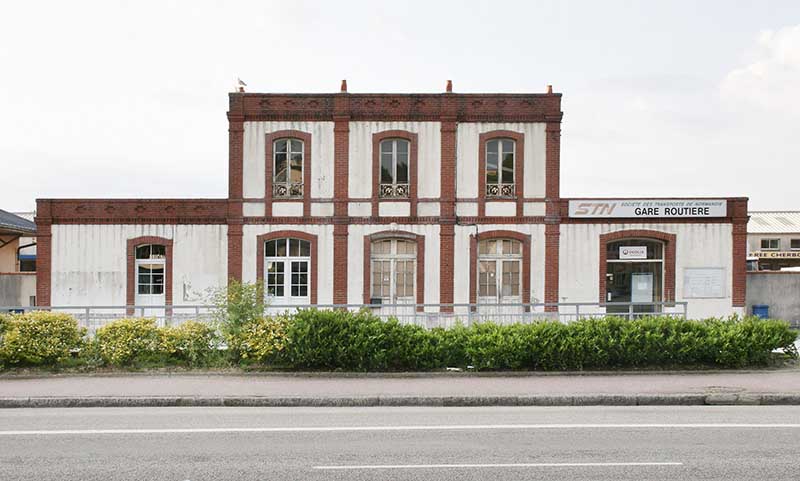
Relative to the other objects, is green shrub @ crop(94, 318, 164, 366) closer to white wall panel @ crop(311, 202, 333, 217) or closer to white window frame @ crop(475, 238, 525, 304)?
white wall panel @ crop(311, 202, 333, 217)

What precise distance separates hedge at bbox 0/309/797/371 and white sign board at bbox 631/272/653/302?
1155cm

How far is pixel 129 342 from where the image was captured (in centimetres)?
1392

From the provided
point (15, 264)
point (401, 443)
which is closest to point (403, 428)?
point (401, 443)

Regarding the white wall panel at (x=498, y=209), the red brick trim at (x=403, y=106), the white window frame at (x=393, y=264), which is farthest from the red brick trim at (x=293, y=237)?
the white wall panel at (x=498, y=209)

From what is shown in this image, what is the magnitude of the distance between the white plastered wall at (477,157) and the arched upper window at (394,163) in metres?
1.76

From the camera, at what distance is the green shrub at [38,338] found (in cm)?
1365

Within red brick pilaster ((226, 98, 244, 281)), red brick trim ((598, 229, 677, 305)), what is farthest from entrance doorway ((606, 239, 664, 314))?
red brick pilaster ((226, 98, 244, 281))

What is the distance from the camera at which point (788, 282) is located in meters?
27.3

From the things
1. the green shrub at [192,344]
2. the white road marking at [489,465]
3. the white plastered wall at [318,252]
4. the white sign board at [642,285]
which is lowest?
the white road marking at [489,465]

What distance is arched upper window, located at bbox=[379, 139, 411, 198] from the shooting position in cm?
2584

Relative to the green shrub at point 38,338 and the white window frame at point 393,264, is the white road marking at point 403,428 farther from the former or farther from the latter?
the white window frame at point 393,264

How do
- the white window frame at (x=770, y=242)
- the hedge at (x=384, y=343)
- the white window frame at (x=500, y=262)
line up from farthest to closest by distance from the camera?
the white window frame at (x=770, y=242) < the white window frame at (x=500, y=262) < the hedge at (x=384, y=343)

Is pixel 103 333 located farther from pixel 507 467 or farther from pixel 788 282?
pixel 788 282

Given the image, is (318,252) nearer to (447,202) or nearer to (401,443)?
(447,202)
